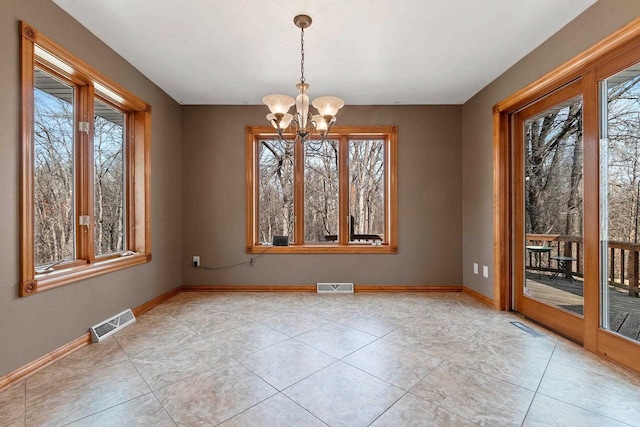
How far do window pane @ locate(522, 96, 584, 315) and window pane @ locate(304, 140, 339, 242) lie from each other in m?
Answer: 2.22

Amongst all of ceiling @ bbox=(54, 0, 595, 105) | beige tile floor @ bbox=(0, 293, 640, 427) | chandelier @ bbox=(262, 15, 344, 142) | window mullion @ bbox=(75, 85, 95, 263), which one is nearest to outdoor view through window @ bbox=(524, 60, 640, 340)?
beige tile floor @ bbox=(0, 293, 640, 427)

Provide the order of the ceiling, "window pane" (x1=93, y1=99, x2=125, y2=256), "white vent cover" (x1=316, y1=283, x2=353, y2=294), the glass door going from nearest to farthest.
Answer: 1. the ceiling
2. the glass door
3. "window pane" (x1=93, y1=99, x2=125, y2=256)
4. "white vent cover" (x1=316, y1=283, x2=353, y2=294)

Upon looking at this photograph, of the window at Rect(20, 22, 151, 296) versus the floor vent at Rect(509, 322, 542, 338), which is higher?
the window at Rect(20, 22, 151, 296)

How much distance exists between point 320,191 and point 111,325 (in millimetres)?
2739

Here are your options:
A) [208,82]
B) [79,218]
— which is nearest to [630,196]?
[208,82]

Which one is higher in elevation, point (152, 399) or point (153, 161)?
point (153, 161)

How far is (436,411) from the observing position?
1.51m

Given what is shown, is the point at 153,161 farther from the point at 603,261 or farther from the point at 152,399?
the point at 603,261

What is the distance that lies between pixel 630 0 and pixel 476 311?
275 centimetres

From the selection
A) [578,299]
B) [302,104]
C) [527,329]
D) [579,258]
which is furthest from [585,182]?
[302,104]

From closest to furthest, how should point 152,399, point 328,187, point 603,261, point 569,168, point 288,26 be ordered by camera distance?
point 152,399 < point 603,261 < point 288,26 < point 569,168 < point 328,187

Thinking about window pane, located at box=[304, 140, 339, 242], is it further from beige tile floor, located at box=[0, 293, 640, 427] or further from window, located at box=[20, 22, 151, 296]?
window, located at box=[20, 22, 151, 296]

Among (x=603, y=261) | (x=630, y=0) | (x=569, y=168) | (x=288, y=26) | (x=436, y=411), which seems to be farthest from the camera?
(x=569, y=168)

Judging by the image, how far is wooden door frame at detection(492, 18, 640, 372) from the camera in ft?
6.36
